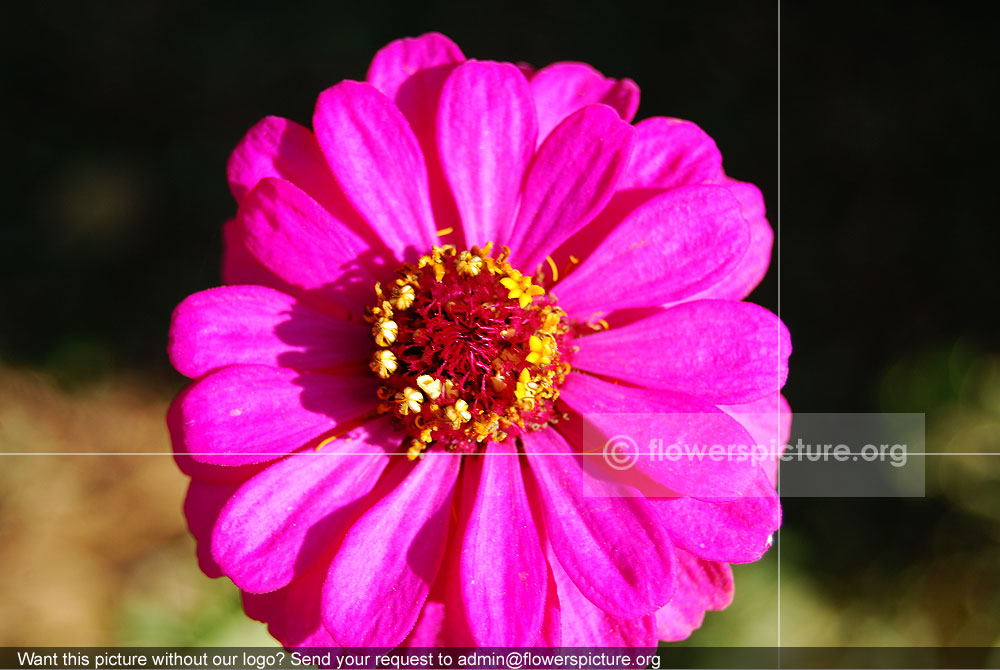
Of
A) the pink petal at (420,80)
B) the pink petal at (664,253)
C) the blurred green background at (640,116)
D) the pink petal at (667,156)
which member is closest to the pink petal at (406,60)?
the pink petal at (420,80)

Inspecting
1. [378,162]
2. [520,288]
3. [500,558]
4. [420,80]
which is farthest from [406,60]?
[500,558]

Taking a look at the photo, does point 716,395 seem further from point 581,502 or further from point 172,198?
point 172,198

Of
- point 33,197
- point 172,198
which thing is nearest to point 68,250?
point 33,197

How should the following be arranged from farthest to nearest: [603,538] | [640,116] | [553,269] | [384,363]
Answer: [640,116] < [553,269] < [384,363] < [603,538]

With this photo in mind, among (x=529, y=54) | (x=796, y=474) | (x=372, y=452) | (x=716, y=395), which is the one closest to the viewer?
(x=716, y=395)

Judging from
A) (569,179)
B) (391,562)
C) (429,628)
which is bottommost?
(429,628)

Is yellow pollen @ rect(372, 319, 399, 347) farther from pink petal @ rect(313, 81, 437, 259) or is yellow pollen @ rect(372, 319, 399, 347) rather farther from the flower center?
pink petal @ rect(313, 81, 437, 259)

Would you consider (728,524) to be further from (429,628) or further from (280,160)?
(280,160)
